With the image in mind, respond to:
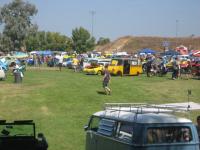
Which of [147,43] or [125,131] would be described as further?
[147,43]

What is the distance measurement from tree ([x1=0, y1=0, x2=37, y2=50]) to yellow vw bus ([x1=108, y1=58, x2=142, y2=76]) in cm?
5698

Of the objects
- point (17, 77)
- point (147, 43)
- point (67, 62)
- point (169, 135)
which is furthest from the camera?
point (147, 43)

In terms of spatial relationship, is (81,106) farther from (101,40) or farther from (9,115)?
(101,40)

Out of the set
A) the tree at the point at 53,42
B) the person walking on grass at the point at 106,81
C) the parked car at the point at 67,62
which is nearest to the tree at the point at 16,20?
the tree at the point at 53,42

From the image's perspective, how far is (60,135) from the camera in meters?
19.9

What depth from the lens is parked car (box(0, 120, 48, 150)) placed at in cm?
1230

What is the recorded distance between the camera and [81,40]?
340 feet

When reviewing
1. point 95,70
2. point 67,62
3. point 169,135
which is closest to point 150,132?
point 169,135

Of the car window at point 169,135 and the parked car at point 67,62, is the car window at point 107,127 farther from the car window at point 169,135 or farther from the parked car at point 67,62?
the parked car at point 67,62

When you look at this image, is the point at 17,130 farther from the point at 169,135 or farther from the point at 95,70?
the point at 95,70

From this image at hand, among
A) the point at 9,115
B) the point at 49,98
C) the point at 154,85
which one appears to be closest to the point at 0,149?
the point at 9,115

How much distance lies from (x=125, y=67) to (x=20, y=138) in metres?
33.1

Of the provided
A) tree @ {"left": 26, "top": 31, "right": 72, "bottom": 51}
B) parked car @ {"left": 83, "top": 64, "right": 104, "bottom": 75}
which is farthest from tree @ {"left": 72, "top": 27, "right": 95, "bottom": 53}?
parked car @ {"left": 83, "top": 64, "right": 104, "bottom": 75}

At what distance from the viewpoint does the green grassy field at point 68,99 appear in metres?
20.8
